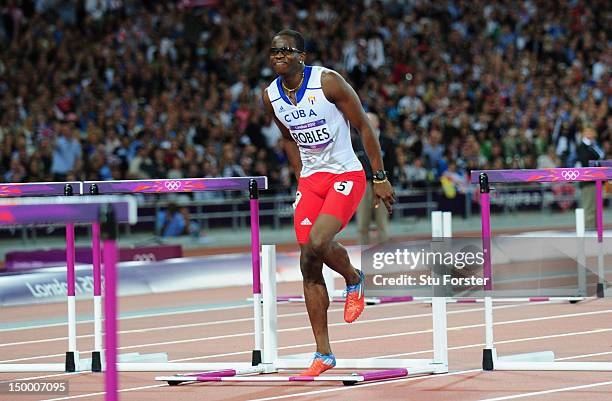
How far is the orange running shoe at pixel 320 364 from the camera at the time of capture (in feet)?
29.7

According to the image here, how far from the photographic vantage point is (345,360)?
950cm

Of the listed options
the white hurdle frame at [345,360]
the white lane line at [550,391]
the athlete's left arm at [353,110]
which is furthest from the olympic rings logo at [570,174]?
the white lane line at [550,391]

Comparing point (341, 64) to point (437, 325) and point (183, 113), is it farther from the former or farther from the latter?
point (437, 325)

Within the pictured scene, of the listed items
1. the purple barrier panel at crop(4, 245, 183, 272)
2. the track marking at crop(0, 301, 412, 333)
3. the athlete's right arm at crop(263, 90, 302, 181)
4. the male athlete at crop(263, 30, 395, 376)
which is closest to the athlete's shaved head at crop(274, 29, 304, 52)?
the male athlete at crop(263, 30, 395, 376)

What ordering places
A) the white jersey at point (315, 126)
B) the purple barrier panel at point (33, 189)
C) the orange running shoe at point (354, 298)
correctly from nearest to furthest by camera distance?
1. the white jersey at point (315, 126)
2. the orange running shoe at point (354, 298)
3. the purple barrier panel at point (33, 189)

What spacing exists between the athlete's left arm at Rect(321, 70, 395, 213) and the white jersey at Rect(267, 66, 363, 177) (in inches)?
1.8

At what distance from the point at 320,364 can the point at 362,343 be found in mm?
2370

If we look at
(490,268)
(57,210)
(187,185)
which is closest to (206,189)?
(187,185)

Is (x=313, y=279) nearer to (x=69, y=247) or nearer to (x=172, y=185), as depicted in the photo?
(x=172, y=185)

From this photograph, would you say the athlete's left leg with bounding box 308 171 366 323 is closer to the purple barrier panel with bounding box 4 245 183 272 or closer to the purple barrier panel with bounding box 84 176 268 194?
the purple barrier panel with bounding box 84 176 268 194

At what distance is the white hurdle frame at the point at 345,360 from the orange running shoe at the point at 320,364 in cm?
29

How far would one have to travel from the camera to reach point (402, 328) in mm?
12453

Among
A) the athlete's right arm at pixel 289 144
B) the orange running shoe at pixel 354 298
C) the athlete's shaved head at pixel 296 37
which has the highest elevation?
the athlete's shaved head at pixel 296 37

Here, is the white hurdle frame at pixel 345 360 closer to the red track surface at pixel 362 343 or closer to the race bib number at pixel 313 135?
the red track surface at pixel 362 343
